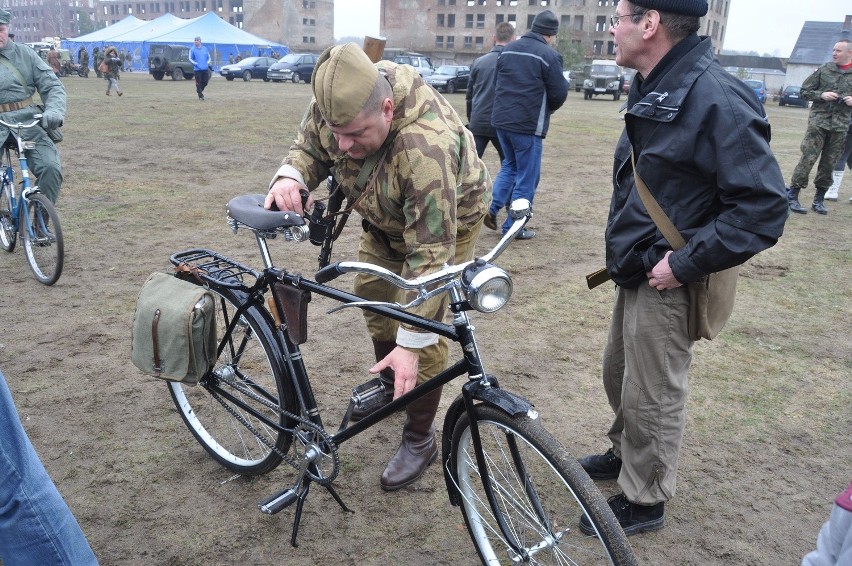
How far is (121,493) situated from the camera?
3025 millimetres

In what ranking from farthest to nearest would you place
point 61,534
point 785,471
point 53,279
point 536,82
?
point 536,82 < point 53,279 < point 785,471 < point 61,534

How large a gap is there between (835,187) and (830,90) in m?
1.82

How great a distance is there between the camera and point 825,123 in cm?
820

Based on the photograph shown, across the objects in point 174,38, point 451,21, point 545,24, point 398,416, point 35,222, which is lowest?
point 398,416

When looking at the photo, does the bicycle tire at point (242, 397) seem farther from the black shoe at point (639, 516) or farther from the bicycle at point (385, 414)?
the black shoe at point (639, 516)

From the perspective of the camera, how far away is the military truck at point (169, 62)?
3362cm

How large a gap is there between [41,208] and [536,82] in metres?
4.52

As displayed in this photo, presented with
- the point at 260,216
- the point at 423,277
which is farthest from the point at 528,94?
the point at 423,277

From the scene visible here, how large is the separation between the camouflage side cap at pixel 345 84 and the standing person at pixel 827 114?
7531mm

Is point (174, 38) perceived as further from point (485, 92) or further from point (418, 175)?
point (418, 175)

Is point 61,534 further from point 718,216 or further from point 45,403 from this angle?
point 718,216

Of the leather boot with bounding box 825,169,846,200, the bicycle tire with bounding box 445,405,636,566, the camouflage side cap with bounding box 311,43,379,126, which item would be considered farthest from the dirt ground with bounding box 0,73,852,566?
the camouflage side cap with bounding box 311,43,379,126

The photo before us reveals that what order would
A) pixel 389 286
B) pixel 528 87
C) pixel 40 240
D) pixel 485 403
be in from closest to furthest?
→ pixel 485 403 → pixel 389 286 → pixel 40 240 → pixel 528 87

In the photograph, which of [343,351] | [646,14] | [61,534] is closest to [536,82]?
[343,351]
